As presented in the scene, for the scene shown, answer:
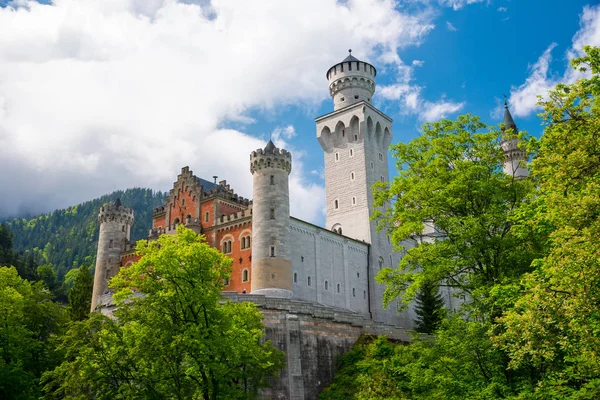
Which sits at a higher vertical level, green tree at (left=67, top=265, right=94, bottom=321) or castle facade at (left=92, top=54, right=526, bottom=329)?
castle facade at (left=92, top=54, right=526, bottom=329)

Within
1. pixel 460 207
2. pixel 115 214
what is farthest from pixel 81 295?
pixel 460 207

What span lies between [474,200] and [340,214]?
3701 centimetres

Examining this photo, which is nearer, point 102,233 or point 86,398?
point 86,398

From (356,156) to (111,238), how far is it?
27.7 m

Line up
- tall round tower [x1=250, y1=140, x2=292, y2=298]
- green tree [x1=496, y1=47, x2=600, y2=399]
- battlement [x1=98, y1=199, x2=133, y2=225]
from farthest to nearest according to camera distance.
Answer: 1. battlement [x1=98, y1=199, x2=133, y2=225]
2. tall round tower [x1=250, y1=140, x2=292, y2=298]
3. green tree [x1=496, y1=47, x2=600, y2=399]

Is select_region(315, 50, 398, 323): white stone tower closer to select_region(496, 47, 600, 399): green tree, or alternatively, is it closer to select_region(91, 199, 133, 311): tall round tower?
select_region(91, 199, 133, 311): tall round tower

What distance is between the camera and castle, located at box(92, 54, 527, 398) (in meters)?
37.1

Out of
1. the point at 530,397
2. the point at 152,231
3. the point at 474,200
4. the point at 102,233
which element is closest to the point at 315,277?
the point at 152,231

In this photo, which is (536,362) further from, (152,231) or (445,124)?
(152,231)

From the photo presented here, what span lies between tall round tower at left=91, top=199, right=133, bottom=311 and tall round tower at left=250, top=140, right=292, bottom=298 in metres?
18.5

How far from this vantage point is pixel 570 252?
1453 cm

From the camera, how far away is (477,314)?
2206 cm

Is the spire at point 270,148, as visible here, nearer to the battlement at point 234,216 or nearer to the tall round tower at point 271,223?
the tall round tower at point 271,223

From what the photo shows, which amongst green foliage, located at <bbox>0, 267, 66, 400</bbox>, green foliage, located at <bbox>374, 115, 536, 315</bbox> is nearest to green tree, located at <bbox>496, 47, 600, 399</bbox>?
green foliage, located at <bbox>374, 115, 536, 315</bbox>
